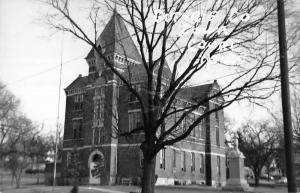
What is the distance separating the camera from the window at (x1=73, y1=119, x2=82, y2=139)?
47.2 m

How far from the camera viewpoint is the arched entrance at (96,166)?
40022mm

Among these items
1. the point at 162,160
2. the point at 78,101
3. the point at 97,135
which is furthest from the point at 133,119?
the point at 78,101

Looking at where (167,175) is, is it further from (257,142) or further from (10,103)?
(257,142)

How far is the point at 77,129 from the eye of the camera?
47.8 meters

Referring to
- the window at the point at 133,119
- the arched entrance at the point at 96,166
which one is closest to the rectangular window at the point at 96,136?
the arched entrance at the point at 96,166

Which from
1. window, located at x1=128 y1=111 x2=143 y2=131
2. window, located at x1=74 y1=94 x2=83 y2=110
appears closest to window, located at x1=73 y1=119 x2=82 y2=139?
window, located at x1=74 y1=94 x2=83 y2=110

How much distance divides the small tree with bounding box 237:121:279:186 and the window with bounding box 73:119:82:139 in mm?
25928

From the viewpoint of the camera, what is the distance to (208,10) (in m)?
15.7

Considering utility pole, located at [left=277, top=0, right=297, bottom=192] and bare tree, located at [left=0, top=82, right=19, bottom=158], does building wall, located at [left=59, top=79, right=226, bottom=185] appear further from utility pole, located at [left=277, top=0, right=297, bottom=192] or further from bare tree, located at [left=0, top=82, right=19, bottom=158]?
utility pole, located at [left=277, top=0, right=297, bottom=192]

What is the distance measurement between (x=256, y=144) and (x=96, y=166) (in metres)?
32.0

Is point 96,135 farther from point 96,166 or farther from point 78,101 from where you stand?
point 78,101

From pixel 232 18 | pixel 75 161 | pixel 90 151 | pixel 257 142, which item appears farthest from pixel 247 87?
pixel 257 142

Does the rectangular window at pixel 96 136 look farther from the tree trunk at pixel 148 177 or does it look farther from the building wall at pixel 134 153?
the tree trunk at pixel 148 177

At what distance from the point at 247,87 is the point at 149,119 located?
14.0ft
